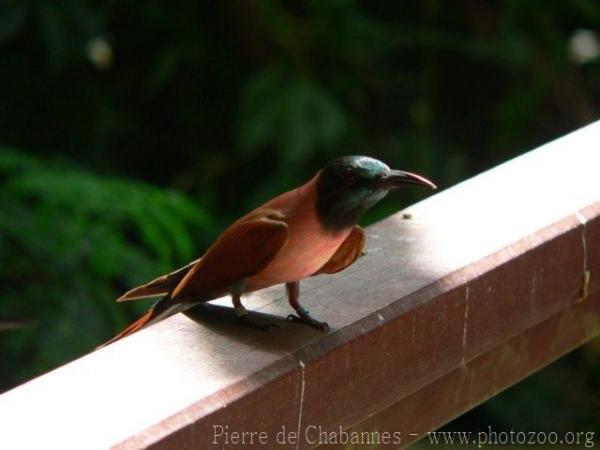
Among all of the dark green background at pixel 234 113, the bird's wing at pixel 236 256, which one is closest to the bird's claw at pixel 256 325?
the bird's wing at pixel 236 256

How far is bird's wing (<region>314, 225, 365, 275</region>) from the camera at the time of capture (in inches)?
101

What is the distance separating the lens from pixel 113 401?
206 centimetres

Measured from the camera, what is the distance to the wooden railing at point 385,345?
203cm

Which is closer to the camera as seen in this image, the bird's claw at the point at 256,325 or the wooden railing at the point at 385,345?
the wooden railing at the point at 385,345

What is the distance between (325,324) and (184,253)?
2.87 meters

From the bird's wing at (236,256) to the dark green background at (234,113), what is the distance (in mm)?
2503

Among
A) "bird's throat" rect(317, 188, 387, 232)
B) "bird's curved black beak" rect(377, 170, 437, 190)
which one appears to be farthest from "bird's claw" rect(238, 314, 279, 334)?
"bird's curved black beak" rect(377, 170, 437, 190)

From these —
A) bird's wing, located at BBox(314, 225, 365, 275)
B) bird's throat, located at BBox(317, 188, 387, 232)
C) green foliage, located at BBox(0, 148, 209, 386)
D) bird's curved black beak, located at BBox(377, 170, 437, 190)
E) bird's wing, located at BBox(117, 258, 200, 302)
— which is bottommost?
green foliage, located at BBox(0, 148, 209, 386)

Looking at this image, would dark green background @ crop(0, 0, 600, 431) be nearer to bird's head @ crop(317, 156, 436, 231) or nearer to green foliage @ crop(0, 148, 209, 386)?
green foliage @ crop(0, 148, 209, 386)

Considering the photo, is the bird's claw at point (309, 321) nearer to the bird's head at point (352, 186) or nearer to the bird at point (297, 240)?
the bird at point (297, 240)

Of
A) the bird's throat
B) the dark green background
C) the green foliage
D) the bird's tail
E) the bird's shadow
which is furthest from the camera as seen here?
the dark green background

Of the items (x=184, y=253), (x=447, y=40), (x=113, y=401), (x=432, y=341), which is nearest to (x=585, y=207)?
(x=432, y=341)

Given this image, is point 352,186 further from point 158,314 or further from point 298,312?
point 158,314

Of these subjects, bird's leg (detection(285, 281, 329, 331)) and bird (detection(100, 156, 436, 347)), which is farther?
bird (detection(100, 156, 436, 347))
